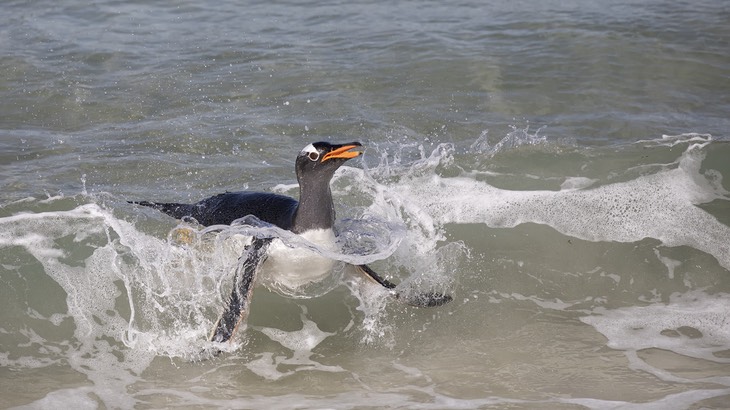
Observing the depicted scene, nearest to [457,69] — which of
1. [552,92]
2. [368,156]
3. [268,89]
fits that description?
[552,92]

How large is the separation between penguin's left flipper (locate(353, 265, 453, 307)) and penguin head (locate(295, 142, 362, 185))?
0.79m

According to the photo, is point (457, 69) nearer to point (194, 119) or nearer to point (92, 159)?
point (194, 119)

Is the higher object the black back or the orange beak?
the orange beak

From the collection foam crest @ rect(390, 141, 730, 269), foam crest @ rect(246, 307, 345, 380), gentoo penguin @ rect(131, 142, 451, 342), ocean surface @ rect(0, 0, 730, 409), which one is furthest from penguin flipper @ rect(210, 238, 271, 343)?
foam crest @ rect(390, 141, 730, 269)

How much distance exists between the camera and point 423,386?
209 inches

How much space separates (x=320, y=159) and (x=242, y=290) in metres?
0.92

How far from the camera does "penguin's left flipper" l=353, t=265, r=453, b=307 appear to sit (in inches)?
242

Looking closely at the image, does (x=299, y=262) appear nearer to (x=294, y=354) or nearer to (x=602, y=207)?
(x=294, y=354)

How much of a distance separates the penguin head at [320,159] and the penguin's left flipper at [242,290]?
0.49 metres

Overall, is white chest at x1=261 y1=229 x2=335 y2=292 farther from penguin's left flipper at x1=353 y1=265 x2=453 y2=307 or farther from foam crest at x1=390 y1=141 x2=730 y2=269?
foam crest at x1=390 y1=141 x2=730 y2=269

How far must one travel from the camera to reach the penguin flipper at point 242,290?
18.7ft

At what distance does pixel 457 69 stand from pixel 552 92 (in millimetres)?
1241

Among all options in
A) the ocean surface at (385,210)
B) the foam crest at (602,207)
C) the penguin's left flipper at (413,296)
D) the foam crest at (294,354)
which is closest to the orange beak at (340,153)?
the ocean surface at (385,210)

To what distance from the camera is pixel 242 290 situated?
19.1 ft
